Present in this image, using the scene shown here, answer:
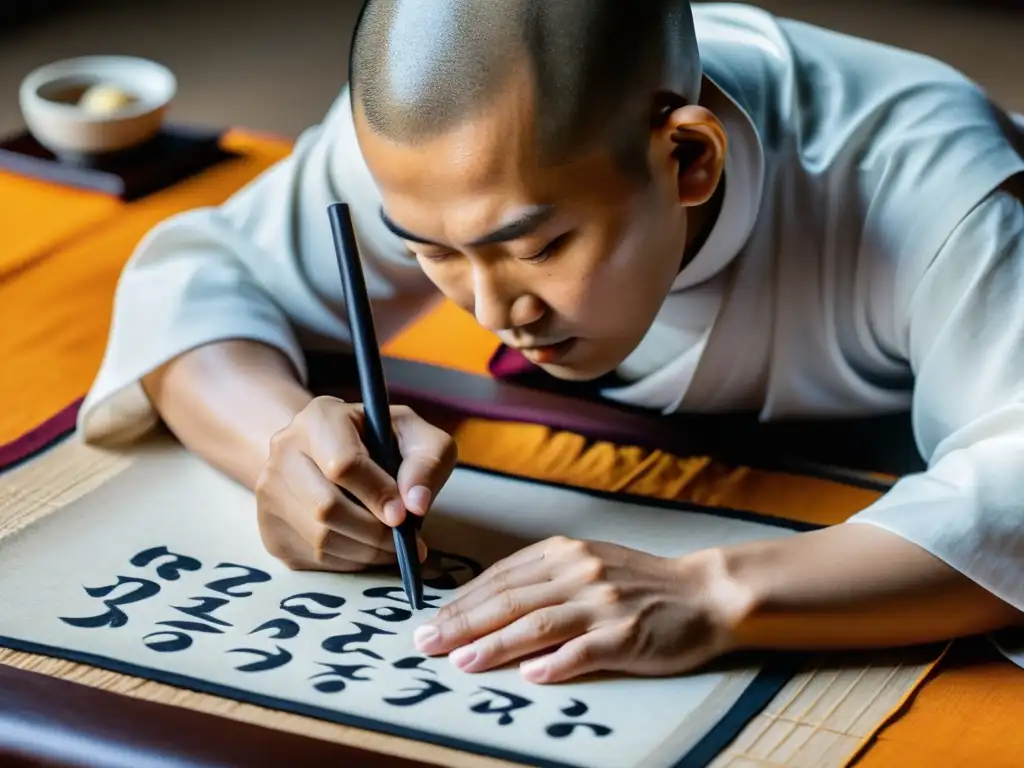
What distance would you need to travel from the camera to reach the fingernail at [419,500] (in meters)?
1.25

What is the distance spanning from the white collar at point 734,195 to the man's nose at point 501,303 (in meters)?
0.25

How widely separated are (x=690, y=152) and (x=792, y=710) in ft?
1.50

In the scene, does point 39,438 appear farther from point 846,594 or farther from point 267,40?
point 267,40

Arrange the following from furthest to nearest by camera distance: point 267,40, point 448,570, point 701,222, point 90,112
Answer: point 267,40, point 90,112, point 701,222, point 448,570

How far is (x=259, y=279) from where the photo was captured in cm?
166

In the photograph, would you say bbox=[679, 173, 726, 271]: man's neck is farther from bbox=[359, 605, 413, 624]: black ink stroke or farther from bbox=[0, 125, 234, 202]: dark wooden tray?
bbox=[0, 125, 234, 202]: dark wooden tray

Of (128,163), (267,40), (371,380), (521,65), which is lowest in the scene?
(267,40)

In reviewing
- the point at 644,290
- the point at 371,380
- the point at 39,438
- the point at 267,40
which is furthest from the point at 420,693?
the point at 267,40

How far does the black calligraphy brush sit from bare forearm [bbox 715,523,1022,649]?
251 millimetres

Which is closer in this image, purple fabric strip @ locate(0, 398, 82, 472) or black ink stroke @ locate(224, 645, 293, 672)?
black ink stroke @ locate(224, 645, 293, 672)

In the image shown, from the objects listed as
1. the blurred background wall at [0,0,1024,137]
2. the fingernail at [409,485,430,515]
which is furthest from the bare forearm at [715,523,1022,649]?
the blurred background wall at [0,0,1024,137]

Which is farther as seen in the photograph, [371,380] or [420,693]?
[371,380]

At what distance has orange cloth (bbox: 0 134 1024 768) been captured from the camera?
47.2 inches

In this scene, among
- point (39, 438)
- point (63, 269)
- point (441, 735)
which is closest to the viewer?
point (441, 735)
